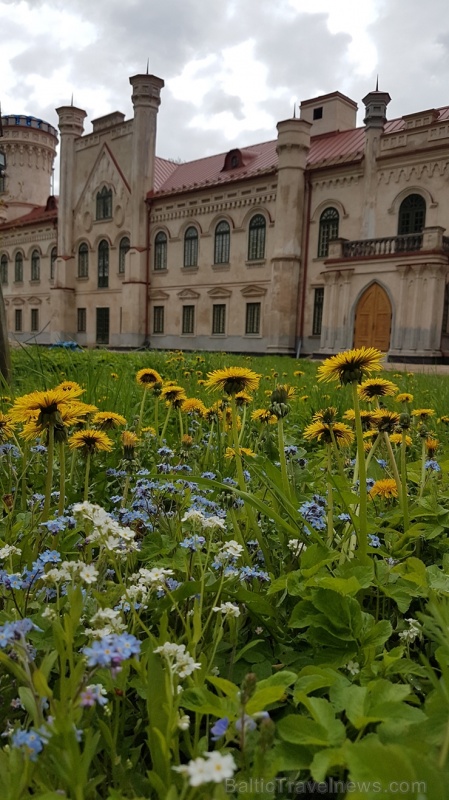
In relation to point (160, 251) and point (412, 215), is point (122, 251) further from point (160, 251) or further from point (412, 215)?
point (412, 215)

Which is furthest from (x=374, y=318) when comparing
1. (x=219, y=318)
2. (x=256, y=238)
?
(x=219, y=318)

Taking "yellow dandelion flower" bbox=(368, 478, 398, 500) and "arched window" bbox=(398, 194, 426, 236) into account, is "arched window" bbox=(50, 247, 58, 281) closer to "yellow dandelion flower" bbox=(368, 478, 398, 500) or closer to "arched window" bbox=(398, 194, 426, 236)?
"arched window" bbox=(398, 194, 426, 236)

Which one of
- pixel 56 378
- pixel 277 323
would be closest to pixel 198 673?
pixel 56 378

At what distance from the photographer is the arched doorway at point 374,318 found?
18.7m

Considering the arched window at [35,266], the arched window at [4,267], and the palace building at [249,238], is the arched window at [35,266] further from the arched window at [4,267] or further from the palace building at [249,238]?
the arched window at [4,267]

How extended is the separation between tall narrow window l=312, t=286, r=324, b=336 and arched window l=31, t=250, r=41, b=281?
1945cm

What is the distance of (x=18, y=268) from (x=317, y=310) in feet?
72.8

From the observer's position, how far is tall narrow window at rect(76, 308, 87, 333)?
29.7 meters

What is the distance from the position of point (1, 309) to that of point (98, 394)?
63.5 inches

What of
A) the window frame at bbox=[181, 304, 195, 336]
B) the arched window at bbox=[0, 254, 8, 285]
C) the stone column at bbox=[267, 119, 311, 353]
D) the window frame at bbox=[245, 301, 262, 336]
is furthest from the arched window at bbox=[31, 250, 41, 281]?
the stone column at bbox=[267, 119, 311, 353]

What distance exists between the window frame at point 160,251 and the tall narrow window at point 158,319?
1924 mm

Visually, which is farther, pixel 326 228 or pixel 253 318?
pixel 253 318

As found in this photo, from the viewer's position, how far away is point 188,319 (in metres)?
25.7

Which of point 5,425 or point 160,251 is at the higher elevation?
point 160,251
